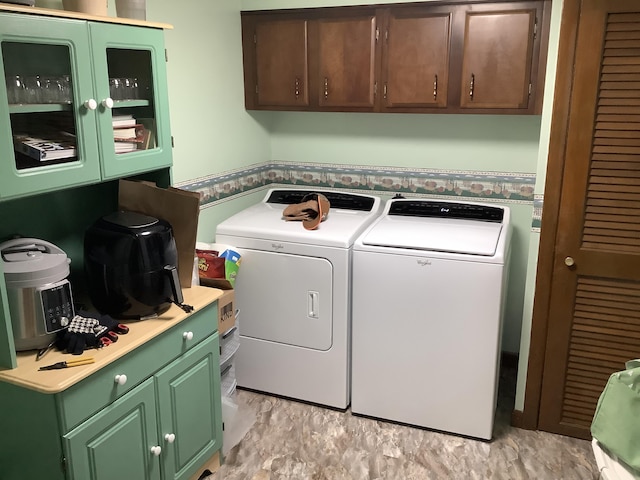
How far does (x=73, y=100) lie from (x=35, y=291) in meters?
0.61

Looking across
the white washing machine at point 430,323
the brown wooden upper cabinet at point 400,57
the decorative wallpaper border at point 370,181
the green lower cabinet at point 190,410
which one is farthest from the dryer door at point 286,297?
the brown wooden upper cabinet at point 400,57

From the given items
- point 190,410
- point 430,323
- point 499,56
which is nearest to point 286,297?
point 430,323

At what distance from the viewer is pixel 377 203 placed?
10.8ft

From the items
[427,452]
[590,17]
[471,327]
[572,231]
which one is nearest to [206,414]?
[427,452]

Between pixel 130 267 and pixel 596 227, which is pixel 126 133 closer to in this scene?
pixel 130 267

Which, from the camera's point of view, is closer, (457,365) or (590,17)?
(590,17)

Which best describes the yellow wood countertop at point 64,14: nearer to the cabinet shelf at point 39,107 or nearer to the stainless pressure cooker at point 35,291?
the cabinet shelf at point 39,107

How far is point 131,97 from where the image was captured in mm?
2115

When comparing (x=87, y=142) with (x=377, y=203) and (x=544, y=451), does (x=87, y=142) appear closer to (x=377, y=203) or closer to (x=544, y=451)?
(x=377, y=203)

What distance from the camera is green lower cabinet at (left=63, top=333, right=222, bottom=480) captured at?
182 cm

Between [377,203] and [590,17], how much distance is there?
4.67 ft

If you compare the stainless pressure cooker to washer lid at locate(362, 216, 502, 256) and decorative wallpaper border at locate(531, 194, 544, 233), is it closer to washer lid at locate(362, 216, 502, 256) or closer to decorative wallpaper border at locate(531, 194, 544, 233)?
washer lid at locate(362, 216, 502, 256)

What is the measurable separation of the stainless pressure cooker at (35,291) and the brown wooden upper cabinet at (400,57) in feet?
6.07

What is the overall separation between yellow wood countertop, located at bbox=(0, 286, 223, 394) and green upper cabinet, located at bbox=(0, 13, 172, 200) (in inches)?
20.5
